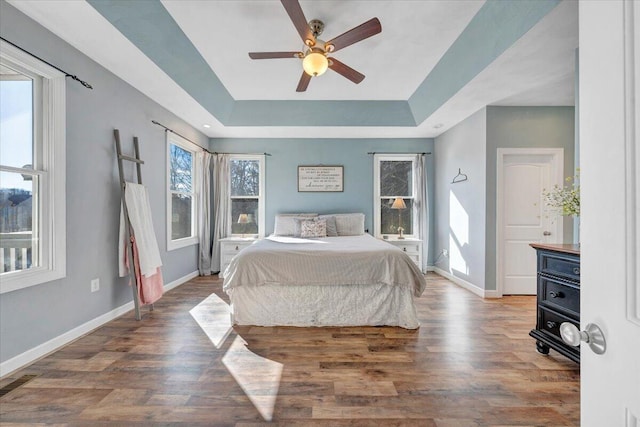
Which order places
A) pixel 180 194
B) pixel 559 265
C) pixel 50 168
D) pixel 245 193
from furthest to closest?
pixel 245 193 → pixel 180 194 → pixel 50 168 → pixel 559 265

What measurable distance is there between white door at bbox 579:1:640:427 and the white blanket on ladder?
3.40 metres

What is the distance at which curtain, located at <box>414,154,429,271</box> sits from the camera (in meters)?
5.11

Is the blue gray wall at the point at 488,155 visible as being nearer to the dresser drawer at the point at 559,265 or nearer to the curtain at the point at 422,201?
the curtain at the point at 422,201

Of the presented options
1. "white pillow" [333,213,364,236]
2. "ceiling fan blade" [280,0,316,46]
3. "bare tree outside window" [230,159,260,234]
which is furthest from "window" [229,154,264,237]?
"ceiling fan blade" [280,0,316,46]

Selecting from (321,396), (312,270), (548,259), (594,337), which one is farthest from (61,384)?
(548,259)

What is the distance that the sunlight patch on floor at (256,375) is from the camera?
173 cm

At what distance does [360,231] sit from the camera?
16.0 ft

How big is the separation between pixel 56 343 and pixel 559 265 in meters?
3.91

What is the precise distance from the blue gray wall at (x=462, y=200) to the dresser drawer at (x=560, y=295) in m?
1.62

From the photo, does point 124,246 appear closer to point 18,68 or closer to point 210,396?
point 18,68

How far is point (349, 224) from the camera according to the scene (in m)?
4.90

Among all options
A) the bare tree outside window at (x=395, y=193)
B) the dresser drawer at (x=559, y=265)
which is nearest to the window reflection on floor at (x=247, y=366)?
the dresser drawer at (x=559, y=265)

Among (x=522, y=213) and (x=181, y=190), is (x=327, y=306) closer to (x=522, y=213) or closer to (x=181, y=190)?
(x=522, y=213)

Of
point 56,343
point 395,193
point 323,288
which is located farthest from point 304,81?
point 56,343
